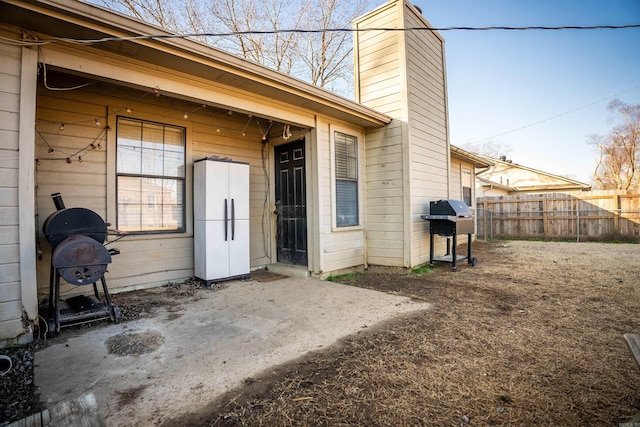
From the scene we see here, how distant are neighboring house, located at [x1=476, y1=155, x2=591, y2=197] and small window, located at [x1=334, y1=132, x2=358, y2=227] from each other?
40.6ft

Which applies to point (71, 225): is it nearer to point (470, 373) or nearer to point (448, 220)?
point (470, 373)

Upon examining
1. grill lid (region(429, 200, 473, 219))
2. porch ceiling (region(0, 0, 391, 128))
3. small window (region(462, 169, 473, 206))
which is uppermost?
porch ceiling (region(0, 0, 391, 128))

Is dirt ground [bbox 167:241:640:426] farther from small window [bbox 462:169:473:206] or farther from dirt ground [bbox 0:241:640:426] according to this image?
small window [bbox 462:169:473:206]

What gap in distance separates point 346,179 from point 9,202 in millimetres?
4256

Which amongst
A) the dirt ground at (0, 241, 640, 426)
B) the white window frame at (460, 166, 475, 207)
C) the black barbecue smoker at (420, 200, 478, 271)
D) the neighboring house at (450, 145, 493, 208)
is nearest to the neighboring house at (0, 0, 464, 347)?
the black barbecue smoker at (420, 200, 478, 271)

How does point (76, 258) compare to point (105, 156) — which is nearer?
point (76, 258)

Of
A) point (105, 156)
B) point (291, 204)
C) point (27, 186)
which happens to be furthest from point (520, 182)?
point (27, 186)

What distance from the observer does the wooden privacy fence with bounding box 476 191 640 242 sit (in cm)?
952

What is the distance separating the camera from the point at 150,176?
4.29 meters

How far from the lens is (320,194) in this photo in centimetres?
483

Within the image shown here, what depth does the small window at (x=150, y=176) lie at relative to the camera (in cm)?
407

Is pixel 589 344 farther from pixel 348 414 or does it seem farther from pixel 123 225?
pixel 123 225

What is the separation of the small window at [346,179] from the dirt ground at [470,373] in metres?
2.14

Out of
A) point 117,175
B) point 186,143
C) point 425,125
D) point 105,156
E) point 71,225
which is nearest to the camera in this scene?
point 71,225
